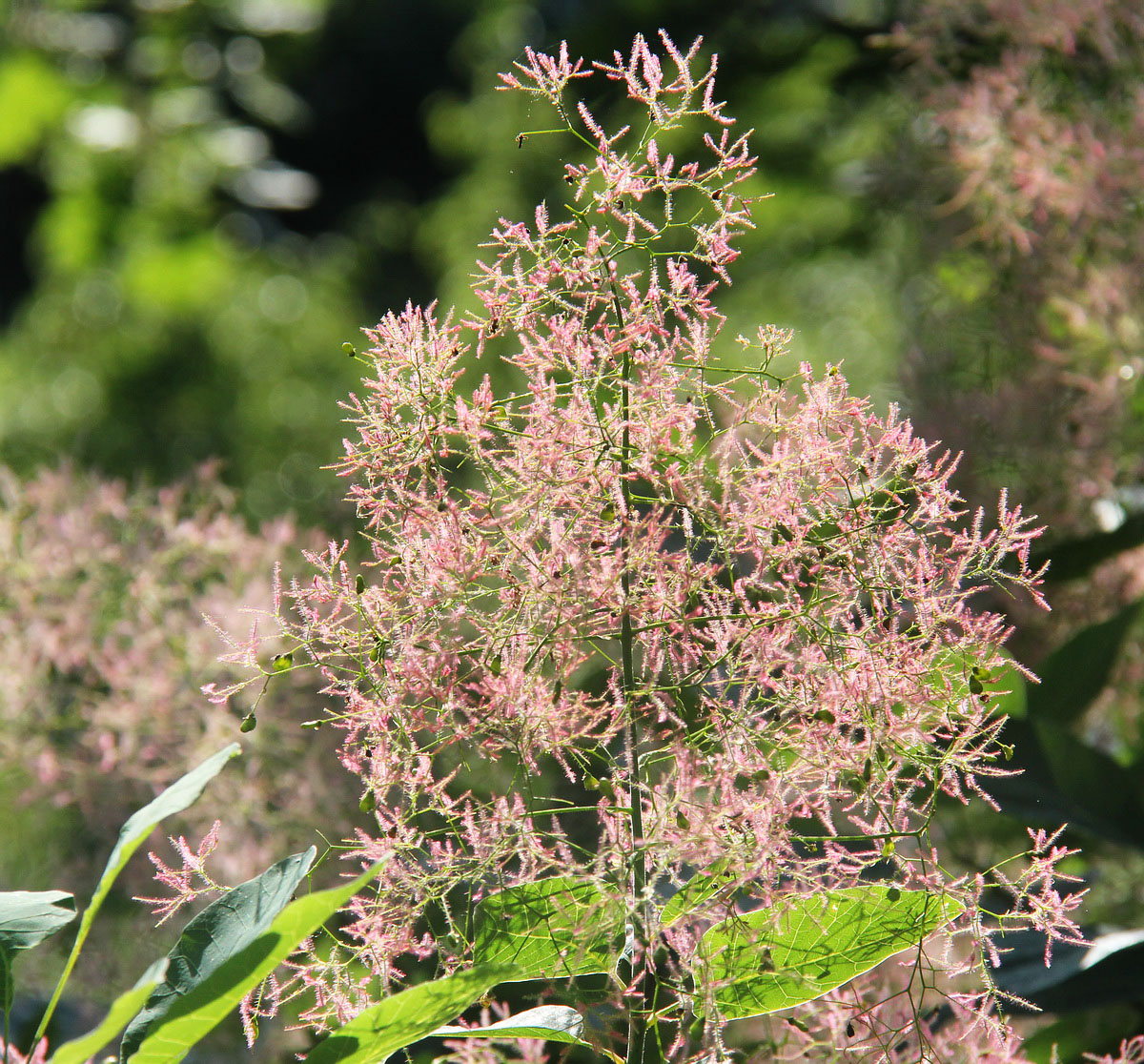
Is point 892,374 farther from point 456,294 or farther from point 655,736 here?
point 456,294

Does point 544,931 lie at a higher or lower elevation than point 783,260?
lower

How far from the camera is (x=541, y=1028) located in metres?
0.33

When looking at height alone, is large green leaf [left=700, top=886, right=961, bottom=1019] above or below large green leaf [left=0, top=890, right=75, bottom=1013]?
below

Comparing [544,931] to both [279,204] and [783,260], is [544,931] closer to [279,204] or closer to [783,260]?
[783,260]

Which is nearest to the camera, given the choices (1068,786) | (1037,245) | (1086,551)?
(1068,786)

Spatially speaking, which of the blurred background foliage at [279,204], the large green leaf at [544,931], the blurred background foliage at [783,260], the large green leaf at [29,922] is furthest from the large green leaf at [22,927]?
the blurred background foliage at [279,204]

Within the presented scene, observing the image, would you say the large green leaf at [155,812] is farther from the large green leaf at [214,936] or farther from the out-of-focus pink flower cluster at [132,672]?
the out-of-focus pink flower cluster at [132,672]

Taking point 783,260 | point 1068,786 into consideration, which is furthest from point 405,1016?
point 783,260

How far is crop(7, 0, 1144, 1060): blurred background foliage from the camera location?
2.52ft

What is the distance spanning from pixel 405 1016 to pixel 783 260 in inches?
47.2

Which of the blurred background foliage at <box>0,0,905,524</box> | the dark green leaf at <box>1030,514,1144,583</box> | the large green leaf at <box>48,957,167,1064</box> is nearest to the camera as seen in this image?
the large green leaf at <box>48,957,167,1064</box>

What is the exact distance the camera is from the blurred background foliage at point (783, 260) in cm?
77

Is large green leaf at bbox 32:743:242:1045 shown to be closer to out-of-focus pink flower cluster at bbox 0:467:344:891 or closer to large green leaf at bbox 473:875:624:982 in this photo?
large green leaf at bbox 473:875:624:982

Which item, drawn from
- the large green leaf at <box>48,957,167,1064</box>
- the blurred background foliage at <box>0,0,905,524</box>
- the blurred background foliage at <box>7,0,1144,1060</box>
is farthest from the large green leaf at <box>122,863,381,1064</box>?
the blurred background foliage at <box>0,0,905,524</box>
